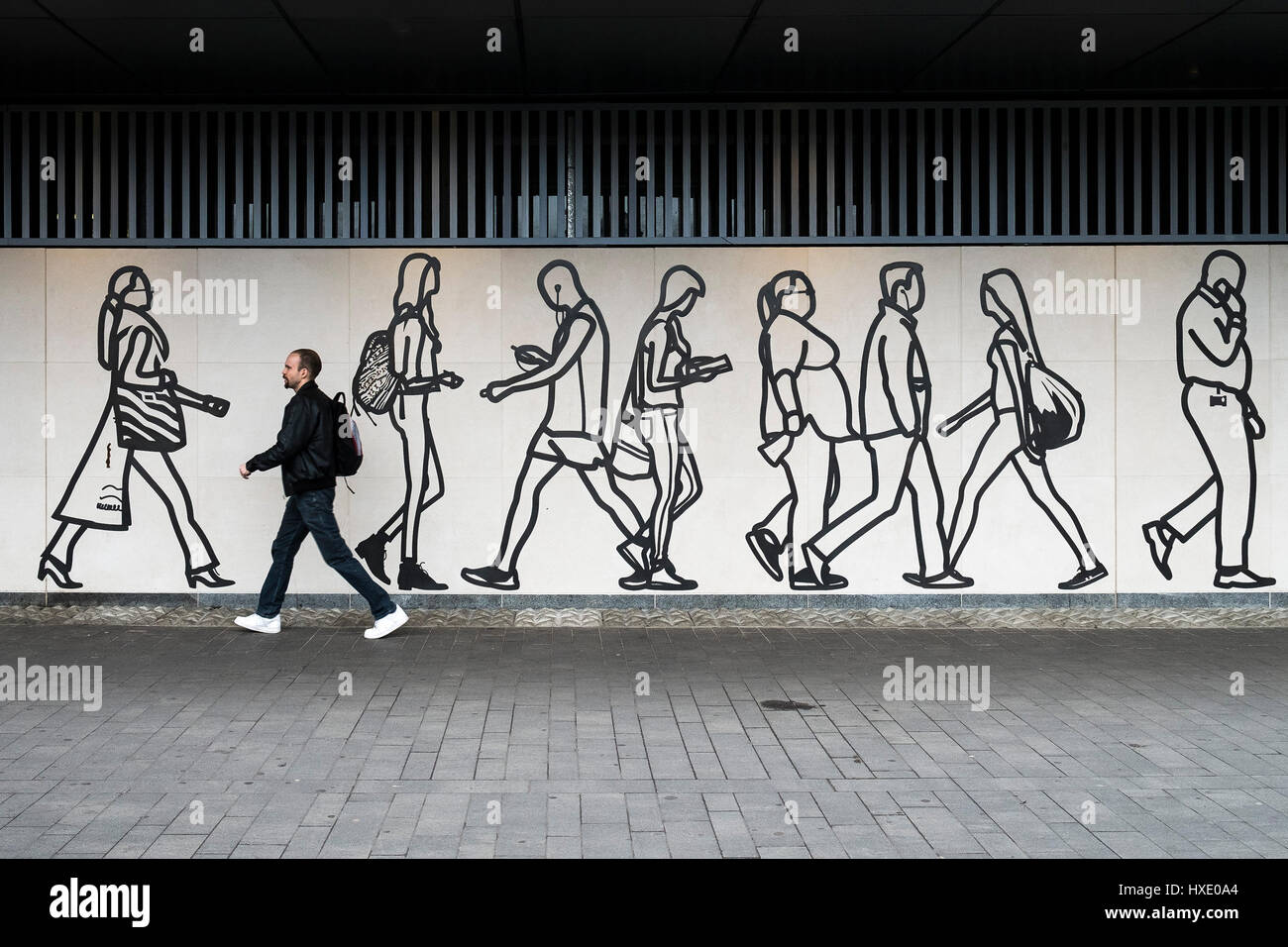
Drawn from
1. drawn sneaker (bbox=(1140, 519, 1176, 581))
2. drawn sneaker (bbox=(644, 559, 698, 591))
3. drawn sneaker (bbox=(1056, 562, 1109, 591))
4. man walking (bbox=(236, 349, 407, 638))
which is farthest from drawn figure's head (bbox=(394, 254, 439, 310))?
drawn sneaker (bbox=(1140, 519, 1176, 581))

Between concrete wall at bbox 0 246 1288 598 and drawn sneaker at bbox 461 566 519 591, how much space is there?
0.21 ft

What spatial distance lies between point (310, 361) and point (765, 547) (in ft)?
12.0

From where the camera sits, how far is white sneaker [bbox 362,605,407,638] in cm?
922

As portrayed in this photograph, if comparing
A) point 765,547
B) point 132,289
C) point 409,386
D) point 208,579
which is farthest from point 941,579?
point 132,289

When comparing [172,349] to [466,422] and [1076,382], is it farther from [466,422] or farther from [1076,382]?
[1076,382]

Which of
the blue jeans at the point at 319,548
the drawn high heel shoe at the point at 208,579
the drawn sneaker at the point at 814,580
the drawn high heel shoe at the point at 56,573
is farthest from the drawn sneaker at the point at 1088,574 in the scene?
the drawn high heel shoe at the point at 56,573

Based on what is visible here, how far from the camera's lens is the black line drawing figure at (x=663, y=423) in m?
10.1

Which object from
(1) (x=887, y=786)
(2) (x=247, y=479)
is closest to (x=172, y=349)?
(2) (x=247, y=479)

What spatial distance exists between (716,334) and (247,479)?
12.3ft

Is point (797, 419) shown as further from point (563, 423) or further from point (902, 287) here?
point (563, 423)

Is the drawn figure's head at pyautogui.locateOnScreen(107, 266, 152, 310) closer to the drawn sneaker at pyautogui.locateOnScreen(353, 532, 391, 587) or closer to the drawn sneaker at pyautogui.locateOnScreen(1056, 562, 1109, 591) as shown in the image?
the drawn sneaker at pyautogui.locateOnScreen(353, 532, 391, 587)

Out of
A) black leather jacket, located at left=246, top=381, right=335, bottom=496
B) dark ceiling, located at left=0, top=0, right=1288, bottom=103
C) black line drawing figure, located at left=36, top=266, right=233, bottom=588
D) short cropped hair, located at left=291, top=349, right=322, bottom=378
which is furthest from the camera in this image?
black line drawing figure, located at left=36, top=266, right=233, bottom=588

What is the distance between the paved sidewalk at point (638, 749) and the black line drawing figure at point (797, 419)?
1.00 metres

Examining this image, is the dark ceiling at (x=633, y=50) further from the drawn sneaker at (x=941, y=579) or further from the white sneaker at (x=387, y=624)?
the white sneaker at (x=387, y=624)
